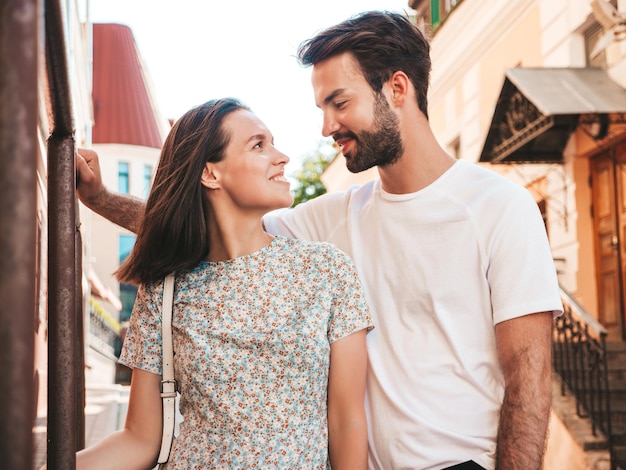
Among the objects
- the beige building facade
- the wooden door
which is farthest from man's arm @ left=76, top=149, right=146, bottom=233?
the wooden door

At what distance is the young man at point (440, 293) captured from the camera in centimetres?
238

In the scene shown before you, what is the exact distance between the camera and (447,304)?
2.53 m

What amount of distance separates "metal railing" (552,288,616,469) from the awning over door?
232 cm

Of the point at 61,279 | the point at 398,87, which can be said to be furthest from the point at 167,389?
the point at 398,87

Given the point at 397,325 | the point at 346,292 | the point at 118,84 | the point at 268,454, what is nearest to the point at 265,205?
the point at 346,292

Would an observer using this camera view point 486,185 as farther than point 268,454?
Yes

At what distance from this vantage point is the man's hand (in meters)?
2.46

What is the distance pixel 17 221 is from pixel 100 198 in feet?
7.02

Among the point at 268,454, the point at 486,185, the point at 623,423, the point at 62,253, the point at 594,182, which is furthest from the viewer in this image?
the point at 594,182

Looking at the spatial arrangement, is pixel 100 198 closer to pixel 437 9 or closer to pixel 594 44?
pixel 594 44

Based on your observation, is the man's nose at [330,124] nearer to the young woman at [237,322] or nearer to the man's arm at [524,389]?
the young woman at [237,322]

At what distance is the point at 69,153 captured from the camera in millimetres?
1344

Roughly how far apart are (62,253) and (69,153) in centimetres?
17

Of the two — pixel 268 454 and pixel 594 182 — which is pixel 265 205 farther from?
pixel 594 182
